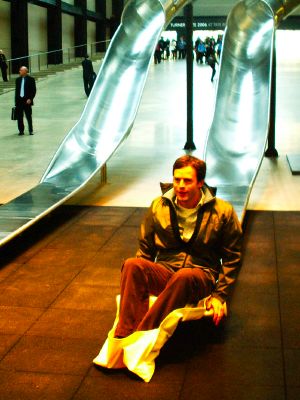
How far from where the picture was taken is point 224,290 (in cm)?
468

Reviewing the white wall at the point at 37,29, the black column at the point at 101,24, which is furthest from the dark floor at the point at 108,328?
the black column at the point at 101,24

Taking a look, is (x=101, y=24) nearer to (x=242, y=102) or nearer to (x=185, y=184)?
(x=242, y=102)

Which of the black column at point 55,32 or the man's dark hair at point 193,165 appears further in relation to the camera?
the black column at point 55,32

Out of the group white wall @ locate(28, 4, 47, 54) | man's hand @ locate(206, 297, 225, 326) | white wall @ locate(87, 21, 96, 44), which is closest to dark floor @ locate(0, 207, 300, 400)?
man's hand @ locate(206, 297, 225, 326)

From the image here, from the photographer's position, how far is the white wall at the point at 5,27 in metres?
30.0

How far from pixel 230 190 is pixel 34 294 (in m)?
3.98

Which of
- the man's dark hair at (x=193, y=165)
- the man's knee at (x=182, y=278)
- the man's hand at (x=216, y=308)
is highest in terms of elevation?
the man's dark hair at (x=193, y=165)

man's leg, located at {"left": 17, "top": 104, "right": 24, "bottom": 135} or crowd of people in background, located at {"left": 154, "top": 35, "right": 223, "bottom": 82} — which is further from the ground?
crowd of people in background, located at {"left": 154, "top": 35, "right": 223, "bottom": 82}

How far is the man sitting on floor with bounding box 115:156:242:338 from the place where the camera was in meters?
4.48

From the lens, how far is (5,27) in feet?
101

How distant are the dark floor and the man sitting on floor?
1.09ft

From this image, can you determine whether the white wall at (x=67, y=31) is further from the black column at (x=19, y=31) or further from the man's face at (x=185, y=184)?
the man's face at (x=185, y=184)

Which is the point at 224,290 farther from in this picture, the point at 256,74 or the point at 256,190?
the point at 256,74

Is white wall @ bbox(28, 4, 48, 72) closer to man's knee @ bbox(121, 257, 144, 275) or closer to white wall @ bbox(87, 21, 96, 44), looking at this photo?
white wall @ bbox(87, 21, 96, 44)
